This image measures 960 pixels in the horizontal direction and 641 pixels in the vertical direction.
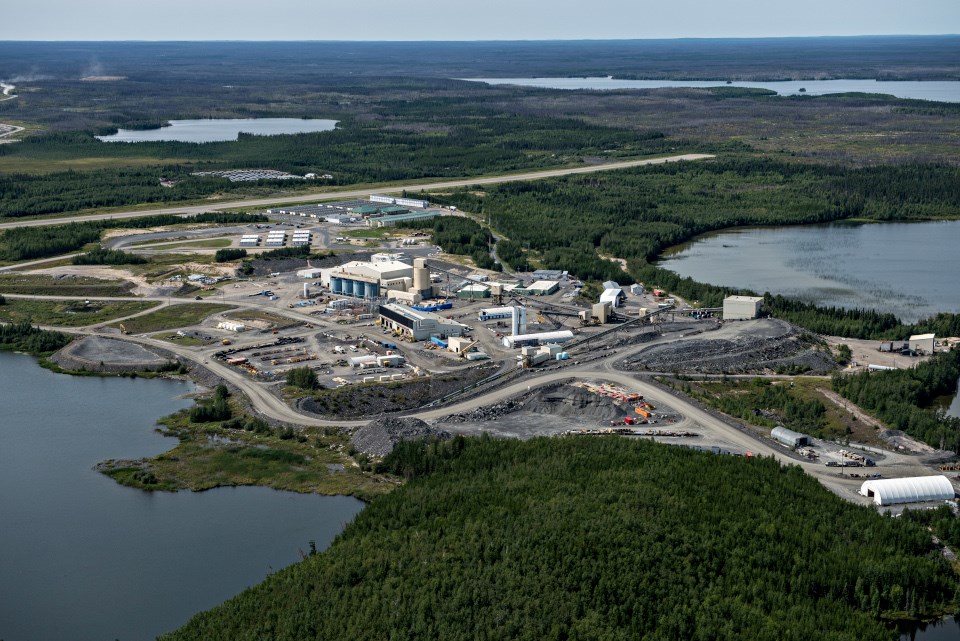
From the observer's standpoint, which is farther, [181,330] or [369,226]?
[369,226]

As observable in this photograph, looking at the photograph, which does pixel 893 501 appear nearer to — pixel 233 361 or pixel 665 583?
pixel 665 583

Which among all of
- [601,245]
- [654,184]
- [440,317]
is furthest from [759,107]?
[440,317]

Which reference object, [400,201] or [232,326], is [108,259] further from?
[400,201]

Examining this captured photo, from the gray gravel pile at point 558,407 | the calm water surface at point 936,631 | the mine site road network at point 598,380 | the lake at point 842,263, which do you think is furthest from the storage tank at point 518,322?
the calm water surface at point 936,631

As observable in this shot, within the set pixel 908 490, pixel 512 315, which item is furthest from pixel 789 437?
pixel 512 315

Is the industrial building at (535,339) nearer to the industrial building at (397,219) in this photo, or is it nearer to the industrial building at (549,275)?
the industrial building at (549,275)

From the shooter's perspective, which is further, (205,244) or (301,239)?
(205,244)
